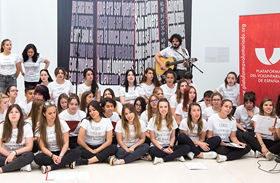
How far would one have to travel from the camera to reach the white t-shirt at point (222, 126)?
379cm

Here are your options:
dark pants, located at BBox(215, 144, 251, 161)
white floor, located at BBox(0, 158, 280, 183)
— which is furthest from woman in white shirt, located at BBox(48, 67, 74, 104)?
dark pants, located at BBox(215, 144, 251, 161)

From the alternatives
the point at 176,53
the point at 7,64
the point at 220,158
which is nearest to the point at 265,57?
the point at 220,158

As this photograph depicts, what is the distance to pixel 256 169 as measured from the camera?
330cm

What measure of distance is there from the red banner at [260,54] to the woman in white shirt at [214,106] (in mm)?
393

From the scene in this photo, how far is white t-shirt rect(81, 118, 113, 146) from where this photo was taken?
3.48 meters

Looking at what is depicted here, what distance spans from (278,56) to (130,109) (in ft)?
6.76

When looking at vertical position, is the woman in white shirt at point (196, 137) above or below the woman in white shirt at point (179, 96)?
below

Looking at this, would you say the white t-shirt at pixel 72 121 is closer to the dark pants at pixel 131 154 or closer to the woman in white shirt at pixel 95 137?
the woman in white shirt at pixel 95 137

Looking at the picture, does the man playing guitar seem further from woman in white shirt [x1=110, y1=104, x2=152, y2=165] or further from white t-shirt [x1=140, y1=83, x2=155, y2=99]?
woman in white shirt [x1=110, y1=104, x2=152, y2=165]

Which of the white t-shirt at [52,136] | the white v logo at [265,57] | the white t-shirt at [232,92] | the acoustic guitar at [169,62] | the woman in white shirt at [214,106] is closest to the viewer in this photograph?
the white t-shirt at [52,136]

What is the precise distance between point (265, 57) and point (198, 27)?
8.74ft

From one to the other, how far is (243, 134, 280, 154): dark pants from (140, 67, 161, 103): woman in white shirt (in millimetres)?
1810

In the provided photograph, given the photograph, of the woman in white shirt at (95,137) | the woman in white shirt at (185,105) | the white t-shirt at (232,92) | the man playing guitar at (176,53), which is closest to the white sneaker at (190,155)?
the woman in white shirt at (185,105)

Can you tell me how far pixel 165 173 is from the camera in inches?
123
